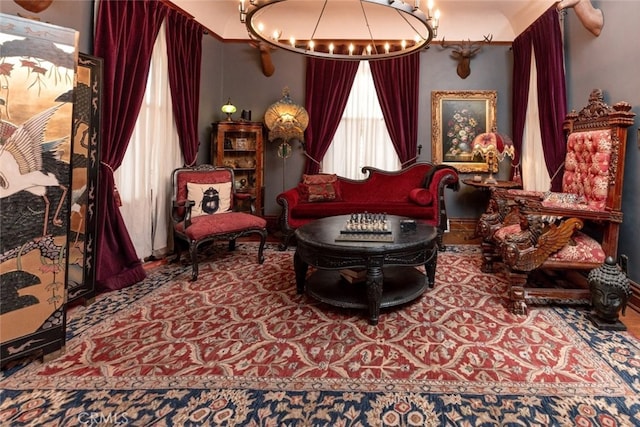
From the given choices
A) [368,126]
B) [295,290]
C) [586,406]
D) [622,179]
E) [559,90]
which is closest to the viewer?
[586,406]

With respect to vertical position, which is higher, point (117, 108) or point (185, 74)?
point (185, 74)

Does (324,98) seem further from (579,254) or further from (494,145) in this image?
(579,254)

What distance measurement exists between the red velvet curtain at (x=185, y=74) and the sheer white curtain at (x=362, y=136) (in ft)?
6.80

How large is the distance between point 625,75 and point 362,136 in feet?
10.5

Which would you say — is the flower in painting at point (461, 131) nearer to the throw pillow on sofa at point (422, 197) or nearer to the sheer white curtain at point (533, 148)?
the sheer white curtain at point (533, 148)

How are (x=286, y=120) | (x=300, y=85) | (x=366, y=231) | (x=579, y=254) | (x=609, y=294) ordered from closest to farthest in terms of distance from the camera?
(x=609, y=294) → (x=579, y=254) → (x=366, y=231) → (x=286, y=120) → (x=300, y=85)

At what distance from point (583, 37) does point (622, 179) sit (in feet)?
5.71

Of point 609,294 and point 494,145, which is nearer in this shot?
point 609,294

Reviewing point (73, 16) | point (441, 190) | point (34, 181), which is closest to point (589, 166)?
point (441, 190)

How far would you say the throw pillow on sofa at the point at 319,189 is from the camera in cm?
470

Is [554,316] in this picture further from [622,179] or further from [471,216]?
[471,216]

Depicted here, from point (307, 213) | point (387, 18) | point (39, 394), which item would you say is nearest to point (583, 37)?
point (387, 18)

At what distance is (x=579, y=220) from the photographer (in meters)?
2.56

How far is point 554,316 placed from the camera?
2.52 metres
